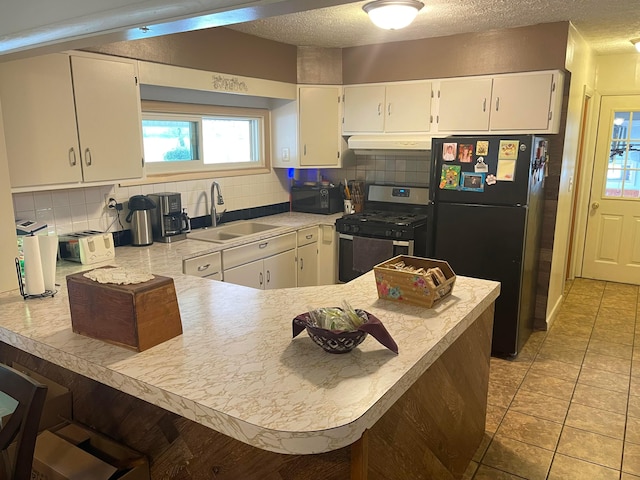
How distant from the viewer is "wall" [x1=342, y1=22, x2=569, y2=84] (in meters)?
3.51

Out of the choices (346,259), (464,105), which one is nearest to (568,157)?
(464,105)

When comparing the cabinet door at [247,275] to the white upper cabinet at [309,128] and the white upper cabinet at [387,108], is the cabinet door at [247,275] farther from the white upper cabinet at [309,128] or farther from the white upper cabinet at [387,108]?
the white upper cabinet at [387,108]

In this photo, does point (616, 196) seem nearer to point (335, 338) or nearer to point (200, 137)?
point (200, 137)

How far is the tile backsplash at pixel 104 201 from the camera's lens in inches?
112

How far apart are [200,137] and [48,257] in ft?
6.68

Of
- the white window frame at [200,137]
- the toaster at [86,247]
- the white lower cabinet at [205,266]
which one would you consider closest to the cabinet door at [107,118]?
the toaster at [86,247]

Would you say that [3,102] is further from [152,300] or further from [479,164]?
[479,164]

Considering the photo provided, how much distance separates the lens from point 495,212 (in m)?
3.46

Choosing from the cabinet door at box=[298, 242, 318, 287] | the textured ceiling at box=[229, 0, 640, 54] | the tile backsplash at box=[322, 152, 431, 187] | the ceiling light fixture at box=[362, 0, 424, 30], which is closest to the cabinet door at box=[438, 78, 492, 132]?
the textured ceiling at box=[229, 0, 640, 54]

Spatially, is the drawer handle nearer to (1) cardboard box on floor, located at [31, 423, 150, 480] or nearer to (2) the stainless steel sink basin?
(2) the stainless steel sink basin

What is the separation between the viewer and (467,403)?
2221mm

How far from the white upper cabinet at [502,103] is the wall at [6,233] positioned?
3.07 m

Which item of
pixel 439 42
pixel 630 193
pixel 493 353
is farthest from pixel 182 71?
pixel 630 193

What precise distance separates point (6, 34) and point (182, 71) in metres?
1.61
